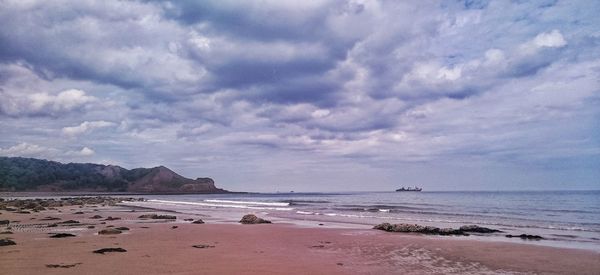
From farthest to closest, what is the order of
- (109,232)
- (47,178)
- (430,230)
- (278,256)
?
1. (47,178)
2. (430,230)
3. (109,232)
4. (278,256)

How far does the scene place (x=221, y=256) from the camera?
13.9m

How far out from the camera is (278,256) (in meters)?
14.5

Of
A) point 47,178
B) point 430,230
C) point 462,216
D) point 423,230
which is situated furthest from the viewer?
point 47,178

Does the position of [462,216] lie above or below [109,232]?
above

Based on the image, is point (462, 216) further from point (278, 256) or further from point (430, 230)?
point (278, 256)

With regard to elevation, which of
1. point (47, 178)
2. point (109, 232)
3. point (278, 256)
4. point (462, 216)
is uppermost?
point (47, 178)

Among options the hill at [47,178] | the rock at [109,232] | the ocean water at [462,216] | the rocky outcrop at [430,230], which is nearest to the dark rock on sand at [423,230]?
the rocky outcrop at [430,230]

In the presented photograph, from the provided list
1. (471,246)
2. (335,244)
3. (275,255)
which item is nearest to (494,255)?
(471,246)

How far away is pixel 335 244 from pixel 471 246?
591 centimetres

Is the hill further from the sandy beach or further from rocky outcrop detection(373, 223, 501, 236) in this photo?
rocky outcrop detection(373, 223, 501, 236)

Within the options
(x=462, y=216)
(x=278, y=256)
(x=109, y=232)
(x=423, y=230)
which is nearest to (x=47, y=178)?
(x=462, y=216)

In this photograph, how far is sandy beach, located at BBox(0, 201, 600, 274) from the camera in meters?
11.6

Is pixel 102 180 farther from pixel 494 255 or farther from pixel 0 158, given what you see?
pixel 494 255

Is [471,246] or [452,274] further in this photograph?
[471,246]
